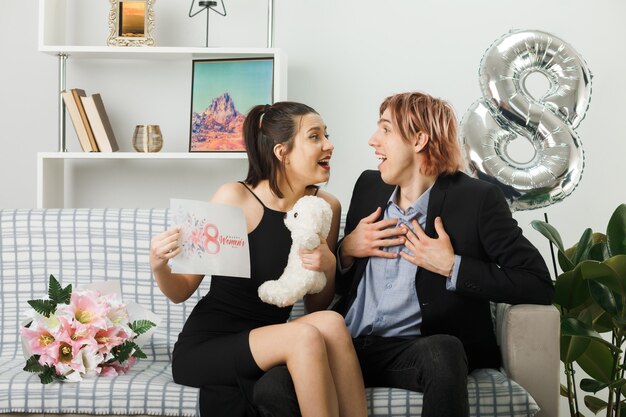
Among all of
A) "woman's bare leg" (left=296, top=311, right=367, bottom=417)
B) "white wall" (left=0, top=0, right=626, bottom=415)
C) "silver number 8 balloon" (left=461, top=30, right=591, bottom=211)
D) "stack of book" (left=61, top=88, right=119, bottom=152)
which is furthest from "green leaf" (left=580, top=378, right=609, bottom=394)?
"stack of book" (left=61, top=88, right=119, bottom=152)

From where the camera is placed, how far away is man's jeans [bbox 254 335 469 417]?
6.35 ft

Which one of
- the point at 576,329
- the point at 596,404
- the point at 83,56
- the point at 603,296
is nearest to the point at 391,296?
the point at 576,329

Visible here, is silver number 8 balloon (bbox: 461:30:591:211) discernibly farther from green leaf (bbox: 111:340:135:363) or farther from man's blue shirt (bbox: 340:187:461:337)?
green leaf (bbox: 111:340:135:363)

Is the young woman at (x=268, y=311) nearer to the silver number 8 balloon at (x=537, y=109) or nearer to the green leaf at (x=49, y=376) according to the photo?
the green leaf at (x=49, y=376)

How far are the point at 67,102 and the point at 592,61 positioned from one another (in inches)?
77.5

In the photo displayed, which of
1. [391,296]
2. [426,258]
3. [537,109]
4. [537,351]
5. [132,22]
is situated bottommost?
[537,351]

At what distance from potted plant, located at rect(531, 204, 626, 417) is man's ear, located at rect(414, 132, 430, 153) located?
1.91 ft

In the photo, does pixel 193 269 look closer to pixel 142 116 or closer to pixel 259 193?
pixel 259 193

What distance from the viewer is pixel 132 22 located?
3236 mm

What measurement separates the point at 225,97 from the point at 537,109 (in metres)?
1.12

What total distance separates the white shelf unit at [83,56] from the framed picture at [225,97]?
0.04m

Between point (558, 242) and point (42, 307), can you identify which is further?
point (558, 242)

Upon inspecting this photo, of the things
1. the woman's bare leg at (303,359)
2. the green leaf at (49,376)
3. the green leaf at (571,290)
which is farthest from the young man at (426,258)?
the green leaf at (49,376)

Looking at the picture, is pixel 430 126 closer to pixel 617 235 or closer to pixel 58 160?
pixel 617 235
